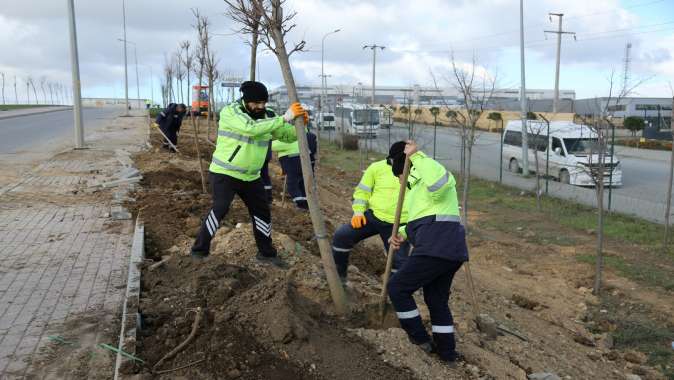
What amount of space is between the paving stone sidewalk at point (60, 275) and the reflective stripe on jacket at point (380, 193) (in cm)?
221

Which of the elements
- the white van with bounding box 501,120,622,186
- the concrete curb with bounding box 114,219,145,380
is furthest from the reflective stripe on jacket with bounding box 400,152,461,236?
the white van with bounding box 501,120,622,186

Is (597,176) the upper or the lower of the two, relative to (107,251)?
upper

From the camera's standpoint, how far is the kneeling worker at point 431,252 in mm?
4094

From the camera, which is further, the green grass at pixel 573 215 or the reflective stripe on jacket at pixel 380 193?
the green grass at pixel 573 215

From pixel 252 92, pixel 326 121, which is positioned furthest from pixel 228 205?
pixel 326 121

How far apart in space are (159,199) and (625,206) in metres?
10.6

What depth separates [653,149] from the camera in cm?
3019

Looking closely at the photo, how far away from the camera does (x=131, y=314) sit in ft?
13.8

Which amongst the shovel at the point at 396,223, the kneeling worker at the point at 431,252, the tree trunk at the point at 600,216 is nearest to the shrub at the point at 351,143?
the tree trunk at the point at 600,216

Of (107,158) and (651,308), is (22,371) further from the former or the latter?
(107,158)

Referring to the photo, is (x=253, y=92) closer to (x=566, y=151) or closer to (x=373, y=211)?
(x=373, y=211)

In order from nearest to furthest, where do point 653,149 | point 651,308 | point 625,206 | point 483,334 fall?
point 483,334 → point 651,308 → point 625,206 → point 653,149

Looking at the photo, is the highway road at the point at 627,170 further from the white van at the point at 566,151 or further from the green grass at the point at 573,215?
the green grass at the point at 573,215

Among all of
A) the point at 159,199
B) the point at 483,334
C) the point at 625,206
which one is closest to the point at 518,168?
the point at 625,206
